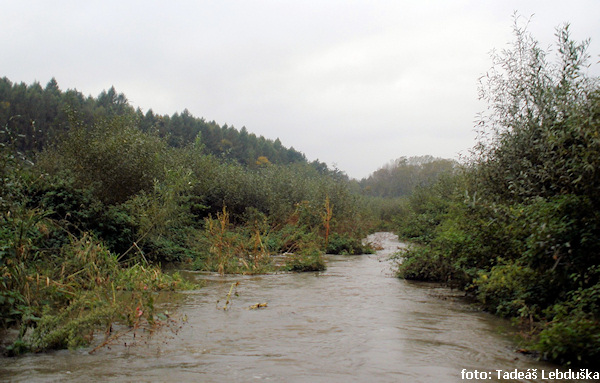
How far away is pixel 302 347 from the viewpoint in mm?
6430

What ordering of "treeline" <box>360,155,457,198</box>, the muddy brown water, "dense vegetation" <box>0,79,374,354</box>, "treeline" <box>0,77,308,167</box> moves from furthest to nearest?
"treeline" <box>360,155,457,198</box> → "treeline" <box>0,77,308,167</box> → "dense vegetation" <box>0,79,374,354</box> → the muddy brown water

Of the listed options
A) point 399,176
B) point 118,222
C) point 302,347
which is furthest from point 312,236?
point 399,176

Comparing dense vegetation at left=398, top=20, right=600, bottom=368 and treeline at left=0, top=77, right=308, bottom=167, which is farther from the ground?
treeline at left=0, top=77, right=308, bottom=167

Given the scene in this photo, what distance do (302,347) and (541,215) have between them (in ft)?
12.4

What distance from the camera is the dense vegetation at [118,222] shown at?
6555mm

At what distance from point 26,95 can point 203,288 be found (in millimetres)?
51027

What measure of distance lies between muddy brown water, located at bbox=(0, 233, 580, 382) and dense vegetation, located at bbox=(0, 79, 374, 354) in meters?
0.62

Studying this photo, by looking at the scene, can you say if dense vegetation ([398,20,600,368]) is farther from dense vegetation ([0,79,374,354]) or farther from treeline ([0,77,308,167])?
treeline ([0,77,308,167])

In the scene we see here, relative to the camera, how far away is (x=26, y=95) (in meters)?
51.9

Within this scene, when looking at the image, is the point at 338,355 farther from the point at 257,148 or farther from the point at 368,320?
the point at 257,148

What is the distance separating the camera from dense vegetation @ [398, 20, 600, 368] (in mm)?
5531

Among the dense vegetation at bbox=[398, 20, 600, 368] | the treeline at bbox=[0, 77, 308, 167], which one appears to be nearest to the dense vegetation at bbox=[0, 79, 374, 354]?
the dense vegetation at bbox=[398, 20, 600, 368]

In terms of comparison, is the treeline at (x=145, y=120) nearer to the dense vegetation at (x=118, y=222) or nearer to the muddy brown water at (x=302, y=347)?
the dense vegetation at (x=118, y=222)

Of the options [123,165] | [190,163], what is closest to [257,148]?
[190,163]
